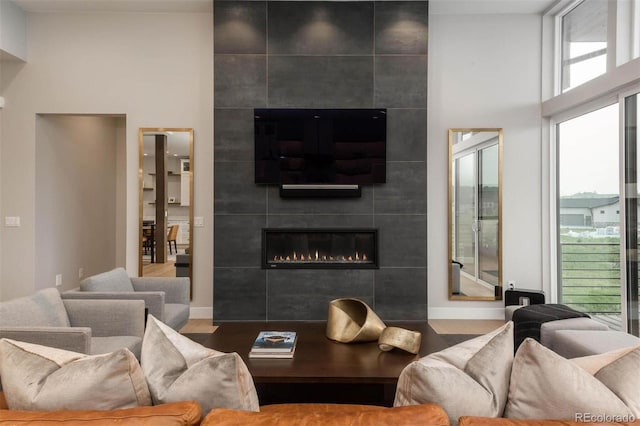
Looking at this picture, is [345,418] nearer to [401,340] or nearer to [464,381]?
[464,381]

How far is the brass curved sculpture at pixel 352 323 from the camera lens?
2.57 meters

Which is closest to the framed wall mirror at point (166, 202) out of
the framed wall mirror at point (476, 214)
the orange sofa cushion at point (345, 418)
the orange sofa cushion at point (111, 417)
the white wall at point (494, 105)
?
the white wall at point (494, 105)

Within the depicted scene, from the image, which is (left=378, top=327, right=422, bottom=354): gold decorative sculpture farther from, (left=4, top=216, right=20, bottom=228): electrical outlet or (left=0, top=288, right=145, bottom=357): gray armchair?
(left=4, top=216, right=20, bottom=228): electrical outlet

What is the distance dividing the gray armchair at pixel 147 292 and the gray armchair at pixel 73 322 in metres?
0.22

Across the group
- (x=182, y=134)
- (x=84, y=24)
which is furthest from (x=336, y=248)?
(x=84, y=24)

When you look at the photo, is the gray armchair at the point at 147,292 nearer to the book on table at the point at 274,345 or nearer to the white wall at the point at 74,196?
the book on table at the point at 274,345

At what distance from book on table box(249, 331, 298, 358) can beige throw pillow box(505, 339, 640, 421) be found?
1.43 m

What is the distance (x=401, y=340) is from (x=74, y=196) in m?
4.94

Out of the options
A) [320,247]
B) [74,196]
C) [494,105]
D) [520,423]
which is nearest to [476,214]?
[494,105]

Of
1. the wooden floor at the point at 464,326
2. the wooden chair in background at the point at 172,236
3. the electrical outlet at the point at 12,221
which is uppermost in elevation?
the electrical outlet at the point at 12,221

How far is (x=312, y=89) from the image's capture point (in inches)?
176

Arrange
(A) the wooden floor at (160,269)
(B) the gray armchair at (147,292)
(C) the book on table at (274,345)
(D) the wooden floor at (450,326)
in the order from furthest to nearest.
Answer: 1. (A) the wooden floor at (160,269)
2. (D) the wooden floor at (450,326)
3. (B) the gray armchair at (147,292)
4. (C) the book on table at (274,345)

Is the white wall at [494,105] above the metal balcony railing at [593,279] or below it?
above

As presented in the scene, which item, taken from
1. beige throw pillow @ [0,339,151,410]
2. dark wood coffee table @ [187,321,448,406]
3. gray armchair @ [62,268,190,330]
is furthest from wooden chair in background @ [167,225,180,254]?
beige throw pillow @ [0,339,151,410]
